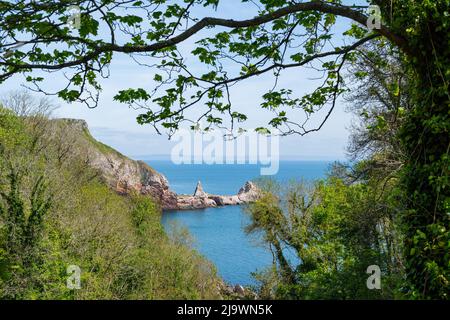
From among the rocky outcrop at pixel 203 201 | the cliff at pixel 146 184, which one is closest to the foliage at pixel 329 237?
the cliff at pixel 146 184

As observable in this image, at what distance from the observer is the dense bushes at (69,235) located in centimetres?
1189

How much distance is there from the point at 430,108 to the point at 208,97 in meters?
2.33

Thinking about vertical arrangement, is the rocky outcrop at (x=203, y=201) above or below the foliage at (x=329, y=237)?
below

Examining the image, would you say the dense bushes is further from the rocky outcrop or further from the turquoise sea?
the rocky outcrop

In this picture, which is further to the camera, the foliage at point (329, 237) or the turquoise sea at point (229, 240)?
the turquoise sea at point (229, 240)

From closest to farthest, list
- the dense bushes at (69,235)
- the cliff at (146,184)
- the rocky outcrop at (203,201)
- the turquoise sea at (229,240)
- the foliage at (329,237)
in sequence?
1. the foliage at (329,237)
2. the dense bushes at (69,235)
3. the turquoise sea at (229,240)
4. the cliff at (146,184)
5. the rocky outcrop at (203,201)

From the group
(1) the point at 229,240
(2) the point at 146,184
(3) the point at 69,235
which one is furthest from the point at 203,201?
(3) the point at 69,235

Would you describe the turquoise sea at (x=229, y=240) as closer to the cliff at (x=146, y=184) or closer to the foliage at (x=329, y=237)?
the foliage at (x=329, y=237)

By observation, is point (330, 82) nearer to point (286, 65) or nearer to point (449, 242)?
point (286, 65)

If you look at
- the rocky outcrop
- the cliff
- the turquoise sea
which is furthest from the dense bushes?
the rocky outcrop

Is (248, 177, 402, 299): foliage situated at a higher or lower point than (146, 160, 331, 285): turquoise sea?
higher

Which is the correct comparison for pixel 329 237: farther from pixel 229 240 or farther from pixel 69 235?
pixel 229 240

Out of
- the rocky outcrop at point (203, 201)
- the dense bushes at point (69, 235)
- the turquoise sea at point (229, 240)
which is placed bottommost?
the turquoise sea at point (229, 240)

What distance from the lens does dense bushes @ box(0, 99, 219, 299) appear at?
11.9m
